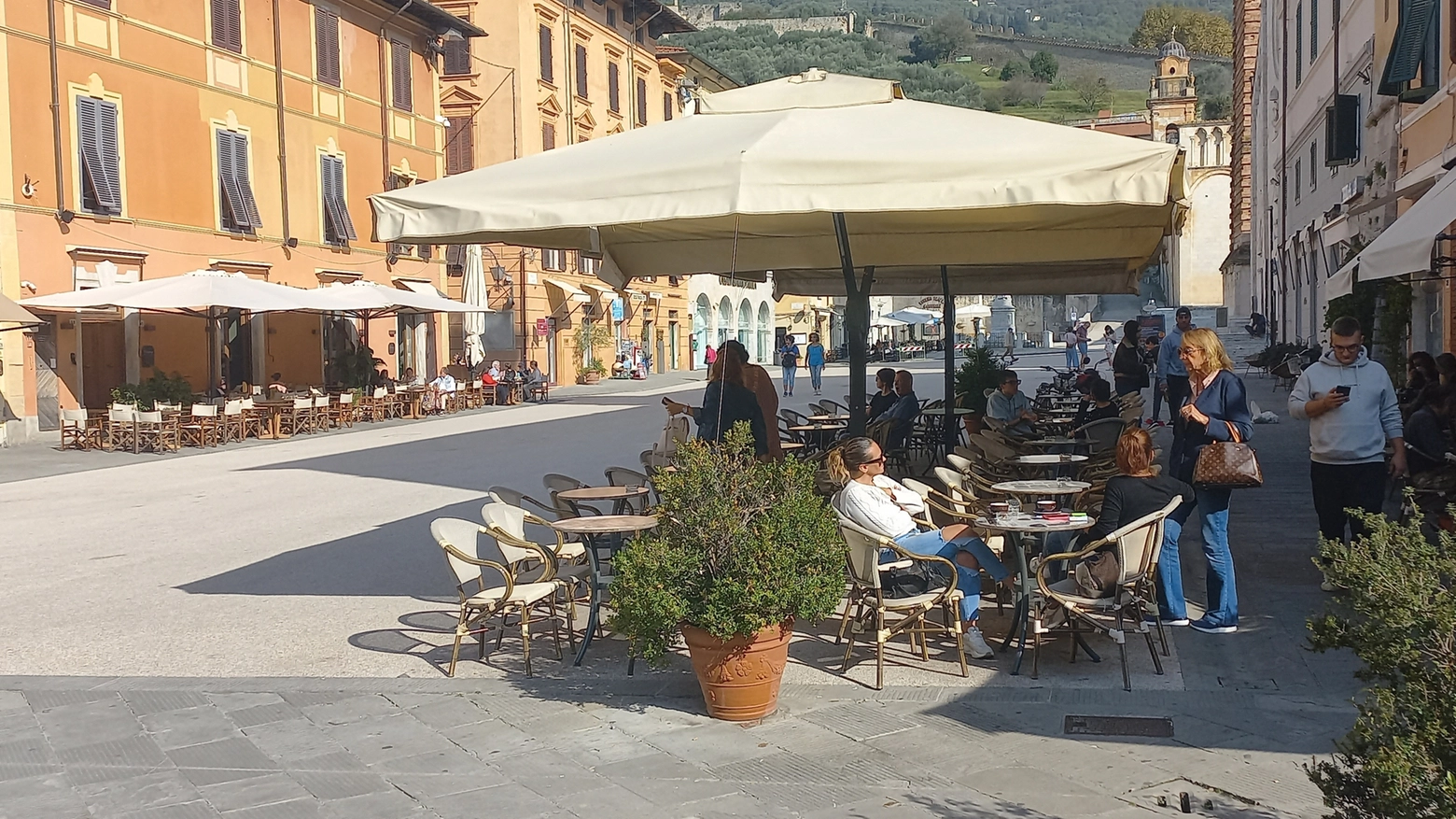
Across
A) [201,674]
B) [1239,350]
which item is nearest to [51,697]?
[201,674]

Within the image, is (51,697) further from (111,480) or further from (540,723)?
(111,480)

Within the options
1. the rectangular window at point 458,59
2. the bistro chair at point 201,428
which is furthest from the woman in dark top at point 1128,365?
the rectangular window at point 458,59

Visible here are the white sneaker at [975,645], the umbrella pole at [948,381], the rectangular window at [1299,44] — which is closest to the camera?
the white sneaker at [975,645]

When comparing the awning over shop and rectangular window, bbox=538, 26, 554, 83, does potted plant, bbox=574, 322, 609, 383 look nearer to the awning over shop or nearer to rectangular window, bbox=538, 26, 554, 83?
rectangular window, bbox=538, 26, 554, 83

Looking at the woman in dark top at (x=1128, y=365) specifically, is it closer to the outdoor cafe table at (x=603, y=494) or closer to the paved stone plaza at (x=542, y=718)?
the paved stone plaza at (x=542, y=718)

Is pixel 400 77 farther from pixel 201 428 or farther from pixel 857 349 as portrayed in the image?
pixel 857 349

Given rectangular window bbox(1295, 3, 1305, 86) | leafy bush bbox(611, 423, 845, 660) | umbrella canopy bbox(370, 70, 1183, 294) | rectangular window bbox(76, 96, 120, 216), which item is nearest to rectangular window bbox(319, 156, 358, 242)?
rectangular window bbox(76, 96, 120, 216)

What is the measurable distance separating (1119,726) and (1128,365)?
11.4 m

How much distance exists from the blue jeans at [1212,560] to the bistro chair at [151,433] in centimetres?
1663

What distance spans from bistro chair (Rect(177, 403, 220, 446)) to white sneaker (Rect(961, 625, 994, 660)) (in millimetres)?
16824

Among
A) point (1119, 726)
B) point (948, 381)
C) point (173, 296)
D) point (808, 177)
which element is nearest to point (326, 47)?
point (173, 296)

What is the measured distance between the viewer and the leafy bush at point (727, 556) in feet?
16.8

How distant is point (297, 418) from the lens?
75.8 ft

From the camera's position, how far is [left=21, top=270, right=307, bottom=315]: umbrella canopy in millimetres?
19328
